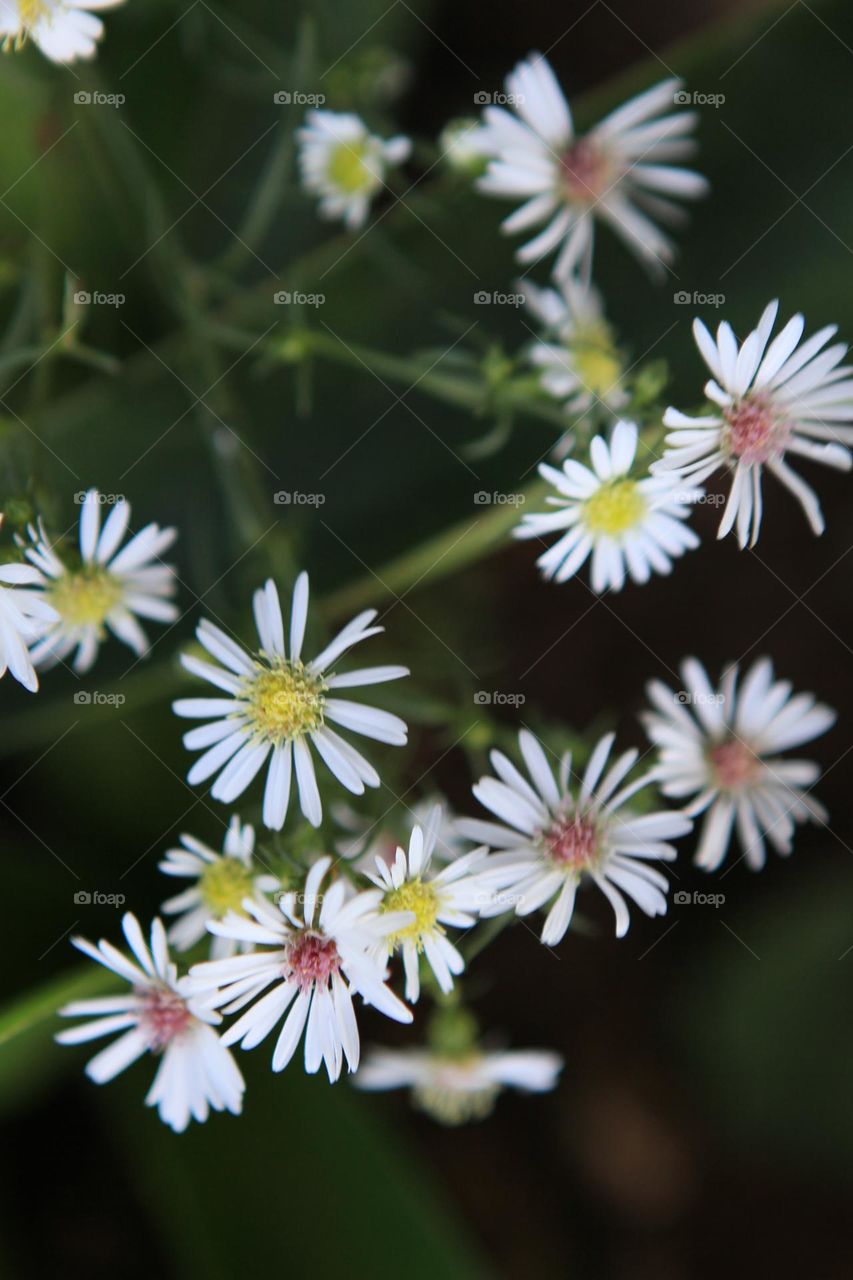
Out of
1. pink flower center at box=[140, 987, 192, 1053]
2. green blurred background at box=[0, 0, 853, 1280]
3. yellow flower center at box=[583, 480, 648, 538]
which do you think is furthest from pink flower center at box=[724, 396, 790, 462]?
pink flower center at box=[140, 987, 192, 1053]

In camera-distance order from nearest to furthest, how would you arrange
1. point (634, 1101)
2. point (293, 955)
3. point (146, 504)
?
point (293, 955)
point (146, 504)
point (634, 1101)

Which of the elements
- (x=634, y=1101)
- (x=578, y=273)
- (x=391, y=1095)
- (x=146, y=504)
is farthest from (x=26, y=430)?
(x=634, y=1101)

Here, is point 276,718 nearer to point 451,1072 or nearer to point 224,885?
point 224,885

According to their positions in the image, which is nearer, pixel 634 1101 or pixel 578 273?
pixel 578 273

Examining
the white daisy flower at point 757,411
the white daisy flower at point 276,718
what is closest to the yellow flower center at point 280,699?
the white daisy flower at point 276,718

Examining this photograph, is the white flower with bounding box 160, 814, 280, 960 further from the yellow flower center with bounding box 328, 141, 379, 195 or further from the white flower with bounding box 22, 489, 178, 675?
the yellow flower center with bounding box 328, 141, 379, 195

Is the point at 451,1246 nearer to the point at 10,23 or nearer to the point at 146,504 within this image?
the point at 146,504

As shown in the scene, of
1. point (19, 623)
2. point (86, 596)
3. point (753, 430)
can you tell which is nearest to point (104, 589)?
point (86, 596)
